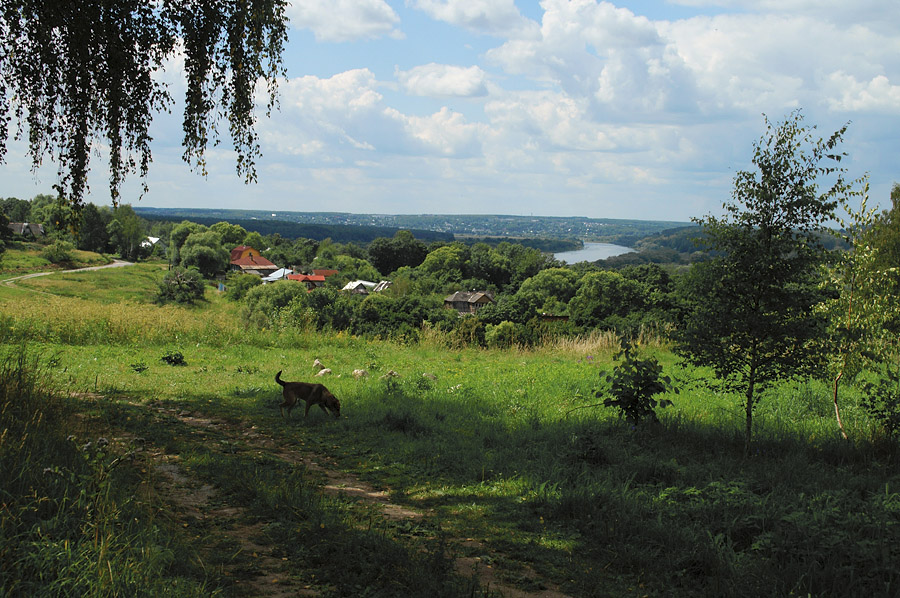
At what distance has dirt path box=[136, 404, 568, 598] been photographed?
3.55 meters

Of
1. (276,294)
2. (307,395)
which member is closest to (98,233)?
(276,294)

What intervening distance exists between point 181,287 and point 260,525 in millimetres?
69731

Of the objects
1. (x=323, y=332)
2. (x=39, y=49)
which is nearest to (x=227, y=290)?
(x=323, y=332)

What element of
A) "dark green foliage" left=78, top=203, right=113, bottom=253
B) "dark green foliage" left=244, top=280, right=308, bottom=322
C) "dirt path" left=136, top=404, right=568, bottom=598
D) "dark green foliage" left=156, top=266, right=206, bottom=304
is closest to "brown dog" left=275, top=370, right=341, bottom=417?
"dirt path" left=136, top=404, right=568, bottom=598

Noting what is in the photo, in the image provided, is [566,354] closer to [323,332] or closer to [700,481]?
[323,332]

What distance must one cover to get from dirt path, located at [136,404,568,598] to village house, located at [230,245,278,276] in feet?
364

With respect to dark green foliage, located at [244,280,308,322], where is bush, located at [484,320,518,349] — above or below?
above

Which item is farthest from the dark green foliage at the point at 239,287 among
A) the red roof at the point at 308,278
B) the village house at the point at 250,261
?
the village house at the point at 250,261

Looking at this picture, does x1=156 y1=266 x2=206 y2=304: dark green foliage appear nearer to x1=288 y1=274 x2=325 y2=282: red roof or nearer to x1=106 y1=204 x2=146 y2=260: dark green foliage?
x1=288 y1=274 x2=325 y2=282: red roof

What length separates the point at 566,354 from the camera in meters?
16.8

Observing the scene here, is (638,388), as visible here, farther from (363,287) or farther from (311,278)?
(311,278)

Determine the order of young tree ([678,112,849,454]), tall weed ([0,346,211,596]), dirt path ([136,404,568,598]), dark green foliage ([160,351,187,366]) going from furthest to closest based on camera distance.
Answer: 1. dark green foliage ([160,351,187,366])
2. young tree ([678,112,849,454])
3. dirt path ([136,404,568,598])
4. tall weed ([0,346,211,596])

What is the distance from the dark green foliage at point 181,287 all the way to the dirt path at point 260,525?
6333 cm

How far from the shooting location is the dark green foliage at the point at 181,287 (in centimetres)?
6481
